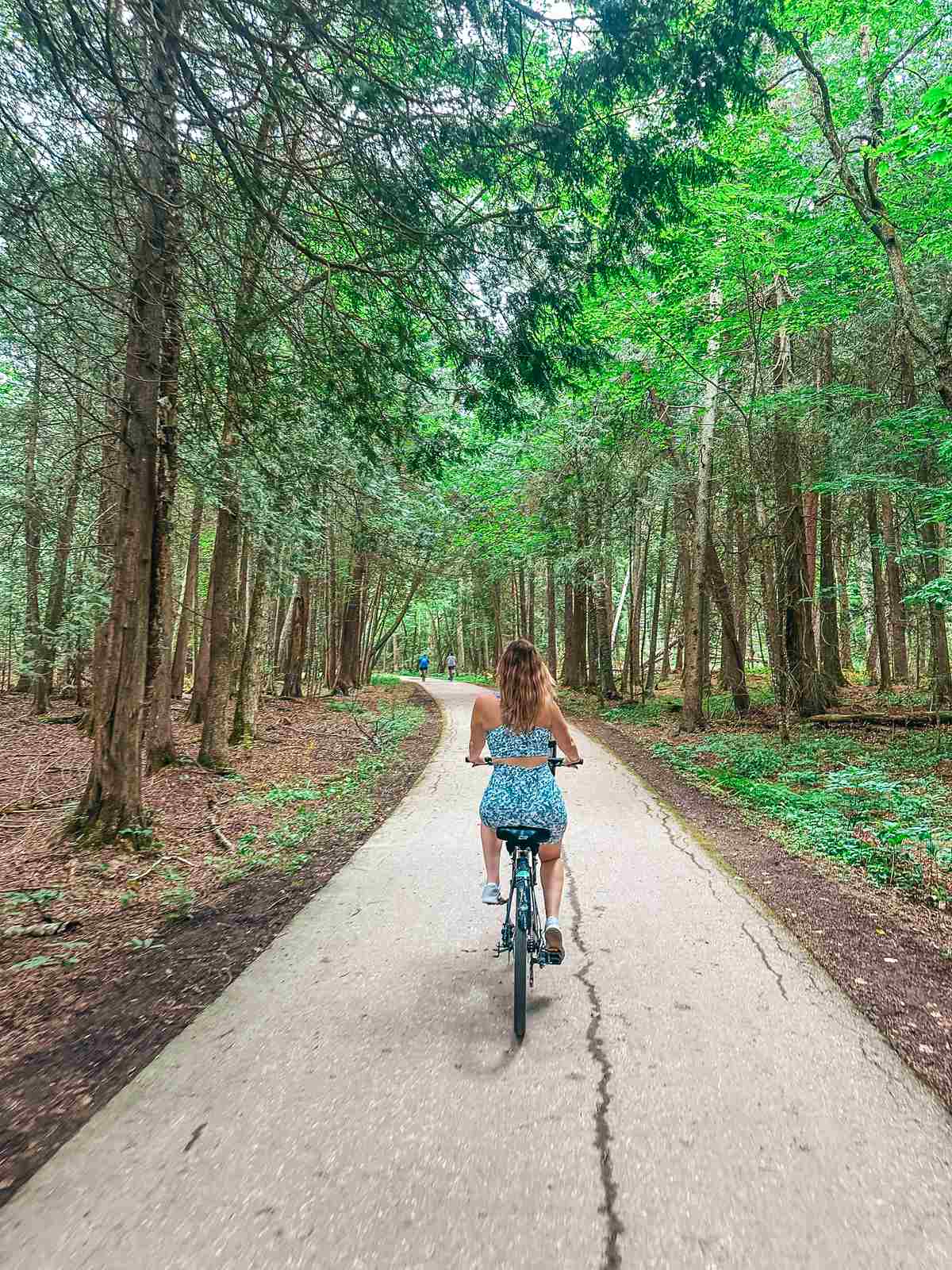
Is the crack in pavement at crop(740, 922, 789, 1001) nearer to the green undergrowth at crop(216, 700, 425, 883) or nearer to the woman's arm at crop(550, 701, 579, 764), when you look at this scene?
the woman's arm at crop(550, 701, 579, 764)

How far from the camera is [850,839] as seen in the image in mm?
6910

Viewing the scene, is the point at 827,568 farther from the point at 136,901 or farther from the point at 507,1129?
the point at 507,1129

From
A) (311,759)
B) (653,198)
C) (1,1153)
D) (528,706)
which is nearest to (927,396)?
(653,198)

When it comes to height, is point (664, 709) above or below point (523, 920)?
above

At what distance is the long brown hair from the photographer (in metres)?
3.93

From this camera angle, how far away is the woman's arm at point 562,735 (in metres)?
4.04

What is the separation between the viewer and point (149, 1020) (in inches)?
141

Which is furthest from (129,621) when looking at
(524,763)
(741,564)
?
(741,564)

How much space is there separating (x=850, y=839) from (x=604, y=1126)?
216 inches

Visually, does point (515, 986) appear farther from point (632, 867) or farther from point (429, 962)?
point (632, 867)

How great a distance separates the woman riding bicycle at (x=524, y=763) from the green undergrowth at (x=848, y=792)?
3.78 meters

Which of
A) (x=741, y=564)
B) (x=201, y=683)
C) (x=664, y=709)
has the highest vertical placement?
(x=741, y=564)

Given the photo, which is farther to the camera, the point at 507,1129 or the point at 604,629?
the point at 604,629

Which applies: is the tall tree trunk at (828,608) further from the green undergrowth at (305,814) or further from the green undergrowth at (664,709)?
the green undergrowth at (305,814)
